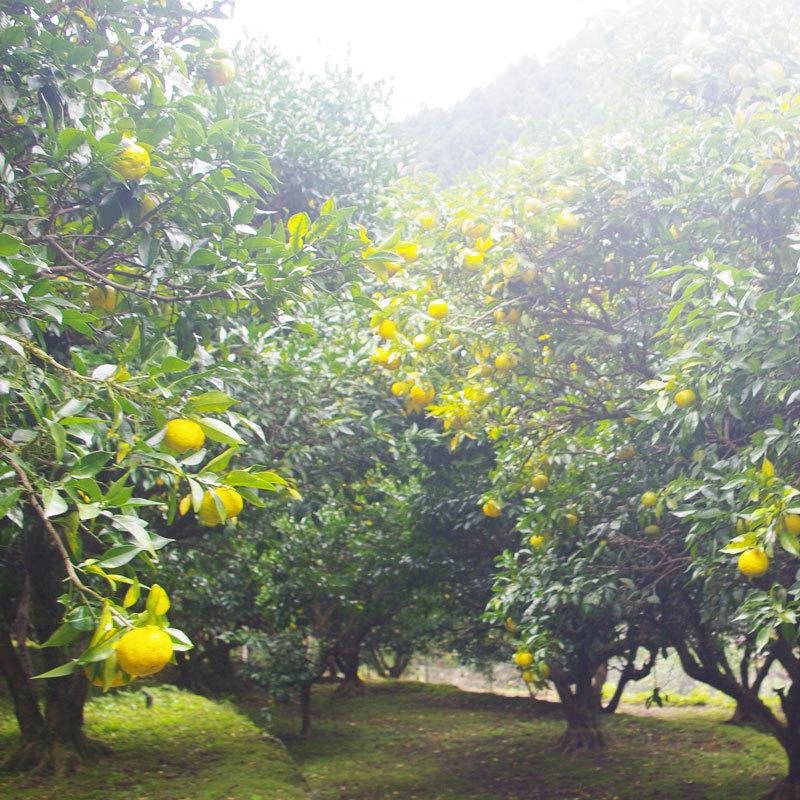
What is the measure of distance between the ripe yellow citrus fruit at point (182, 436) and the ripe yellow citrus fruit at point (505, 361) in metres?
2.80

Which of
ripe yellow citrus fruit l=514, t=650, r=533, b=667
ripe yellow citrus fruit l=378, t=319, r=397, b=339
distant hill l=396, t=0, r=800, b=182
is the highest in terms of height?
distant hill l=396, t=0, r=800, b=182

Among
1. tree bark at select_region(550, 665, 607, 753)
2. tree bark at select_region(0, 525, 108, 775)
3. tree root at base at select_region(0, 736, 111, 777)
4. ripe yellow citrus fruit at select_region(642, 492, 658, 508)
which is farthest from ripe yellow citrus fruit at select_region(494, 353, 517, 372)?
tree bark at select_region(550, 665, 607, 753)

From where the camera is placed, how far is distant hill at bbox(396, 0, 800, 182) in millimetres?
4605

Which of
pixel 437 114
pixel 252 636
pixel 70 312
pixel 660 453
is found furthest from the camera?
pixel 437 114

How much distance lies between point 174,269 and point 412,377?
1704mm

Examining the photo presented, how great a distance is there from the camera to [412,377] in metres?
4.36

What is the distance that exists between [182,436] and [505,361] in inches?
112

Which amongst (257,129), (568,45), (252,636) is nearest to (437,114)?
(568,45)

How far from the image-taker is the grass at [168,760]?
623 centimetres

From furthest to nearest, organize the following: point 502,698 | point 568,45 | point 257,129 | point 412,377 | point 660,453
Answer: point 568,45 → point 502,698 → point 660,453 → point 412,377 → point 257,129

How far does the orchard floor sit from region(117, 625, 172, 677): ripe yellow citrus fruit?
761cm

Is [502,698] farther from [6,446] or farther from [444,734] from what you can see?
[6,446]

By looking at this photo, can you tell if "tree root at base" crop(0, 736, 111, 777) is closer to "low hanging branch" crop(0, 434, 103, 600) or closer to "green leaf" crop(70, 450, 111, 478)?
"low hanging branch" crop(0, 434, 103, 600)

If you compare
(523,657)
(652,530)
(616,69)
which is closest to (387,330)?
(652,530)
